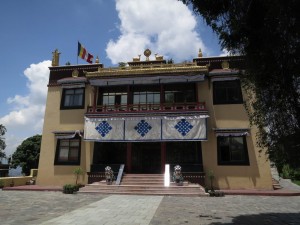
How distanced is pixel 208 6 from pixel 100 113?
15.1m

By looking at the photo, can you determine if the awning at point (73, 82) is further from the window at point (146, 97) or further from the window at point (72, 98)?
the window at point (146, 97)

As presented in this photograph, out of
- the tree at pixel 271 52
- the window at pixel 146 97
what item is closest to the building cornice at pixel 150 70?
the window at pixel 146 97

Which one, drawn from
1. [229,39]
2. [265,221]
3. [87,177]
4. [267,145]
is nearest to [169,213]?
[265,221]

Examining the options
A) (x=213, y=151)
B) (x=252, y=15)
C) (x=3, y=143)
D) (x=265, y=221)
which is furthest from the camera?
(x=3, y=143)

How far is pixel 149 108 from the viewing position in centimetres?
2195

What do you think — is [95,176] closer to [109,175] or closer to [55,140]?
[109,175]

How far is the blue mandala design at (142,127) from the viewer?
21109 mm

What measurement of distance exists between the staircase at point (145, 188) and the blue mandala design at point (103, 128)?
3633mm

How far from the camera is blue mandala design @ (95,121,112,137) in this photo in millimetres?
21656

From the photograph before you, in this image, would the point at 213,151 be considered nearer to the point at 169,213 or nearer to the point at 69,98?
the point at 169,213

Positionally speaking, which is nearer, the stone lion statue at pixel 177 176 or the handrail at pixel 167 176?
the handrail at pixel 167 176

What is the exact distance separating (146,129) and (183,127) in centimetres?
Answer: 267

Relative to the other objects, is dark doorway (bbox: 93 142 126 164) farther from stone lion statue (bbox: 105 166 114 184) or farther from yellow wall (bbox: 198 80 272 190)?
yellow wall (bbox: 198 80 272 190)

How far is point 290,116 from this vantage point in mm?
7961
